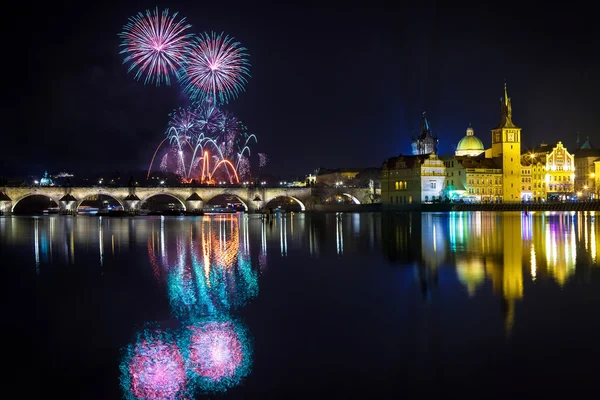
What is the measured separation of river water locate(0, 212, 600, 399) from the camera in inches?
376

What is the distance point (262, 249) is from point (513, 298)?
58.8ft

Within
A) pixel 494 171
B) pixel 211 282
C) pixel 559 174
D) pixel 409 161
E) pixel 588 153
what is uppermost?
pixel 588 153

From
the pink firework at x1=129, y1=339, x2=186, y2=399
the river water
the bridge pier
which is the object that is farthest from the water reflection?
the bridge pier

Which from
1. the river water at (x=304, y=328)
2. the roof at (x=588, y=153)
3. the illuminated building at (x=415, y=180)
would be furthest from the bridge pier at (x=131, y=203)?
the roof at (x=588, y=153)

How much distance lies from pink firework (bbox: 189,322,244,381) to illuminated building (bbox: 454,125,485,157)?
13414 centimetres

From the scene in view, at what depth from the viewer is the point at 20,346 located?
1184 centimetres

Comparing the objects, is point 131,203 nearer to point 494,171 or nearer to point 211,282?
point 494,171

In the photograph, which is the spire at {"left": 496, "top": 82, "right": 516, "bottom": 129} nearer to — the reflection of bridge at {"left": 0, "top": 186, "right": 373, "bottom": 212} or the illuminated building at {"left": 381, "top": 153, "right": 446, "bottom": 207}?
the illuminated building at {"left": 381, "top": 153, "right": 446, "bottom": 207}

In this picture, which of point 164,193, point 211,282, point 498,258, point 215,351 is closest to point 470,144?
point 164,193

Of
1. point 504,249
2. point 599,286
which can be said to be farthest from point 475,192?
point 599,286

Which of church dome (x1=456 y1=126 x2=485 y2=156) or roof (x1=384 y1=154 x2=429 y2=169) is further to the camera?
church dome (x1=456 y1=126 x2=485 y2=156)

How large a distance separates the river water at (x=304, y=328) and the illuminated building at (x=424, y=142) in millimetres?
128988

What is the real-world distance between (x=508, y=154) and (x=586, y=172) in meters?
26.2

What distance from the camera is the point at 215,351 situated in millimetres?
11125
